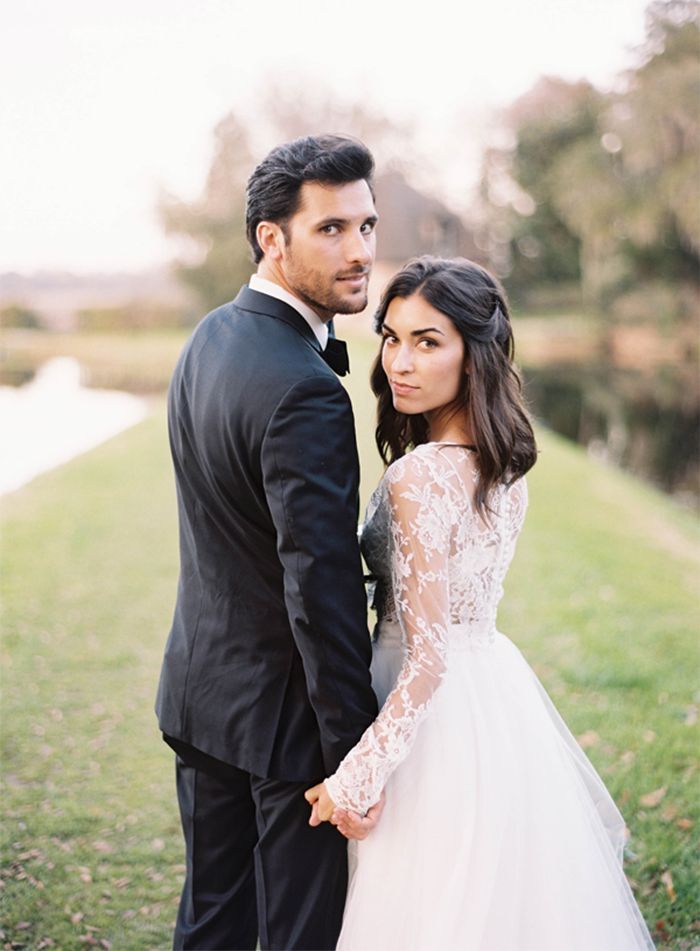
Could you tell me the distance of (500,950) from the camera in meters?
2.26

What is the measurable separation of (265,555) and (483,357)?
748 mm

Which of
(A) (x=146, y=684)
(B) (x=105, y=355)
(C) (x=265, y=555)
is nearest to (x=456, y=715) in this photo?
(C) (x=265, y=555)

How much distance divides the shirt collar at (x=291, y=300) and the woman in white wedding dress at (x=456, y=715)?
19 cm

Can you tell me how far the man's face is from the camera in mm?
2213

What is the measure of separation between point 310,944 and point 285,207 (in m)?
1.86

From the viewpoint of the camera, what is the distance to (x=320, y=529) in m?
2.01

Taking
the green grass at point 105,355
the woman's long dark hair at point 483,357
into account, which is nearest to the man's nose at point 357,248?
the woman's long dark hair at point 483,357

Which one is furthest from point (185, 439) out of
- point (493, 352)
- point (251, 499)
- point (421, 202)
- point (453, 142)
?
point (453, 142)

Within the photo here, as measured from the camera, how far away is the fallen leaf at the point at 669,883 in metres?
3.35

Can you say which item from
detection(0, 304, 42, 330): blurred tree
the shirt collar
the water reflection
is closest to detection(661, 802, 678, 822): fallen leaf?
the shirt collar

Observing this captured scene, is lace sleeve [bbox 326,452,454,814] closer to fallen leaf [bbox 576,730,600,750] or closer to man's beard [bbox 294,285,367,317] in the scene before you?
man's beard [bbox 294,285,367,317]

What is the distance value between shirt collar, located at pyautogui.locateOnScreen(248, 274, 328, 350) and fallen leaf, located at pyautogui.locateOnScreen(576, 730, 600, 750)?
317cm

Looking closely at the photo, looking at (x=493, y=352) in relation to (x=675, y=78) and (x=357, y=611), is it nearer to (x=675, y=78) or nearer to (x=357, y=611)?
(x=357, y=611)

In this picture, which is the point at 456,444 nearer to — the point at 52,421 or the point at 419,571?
the point at 419,571
